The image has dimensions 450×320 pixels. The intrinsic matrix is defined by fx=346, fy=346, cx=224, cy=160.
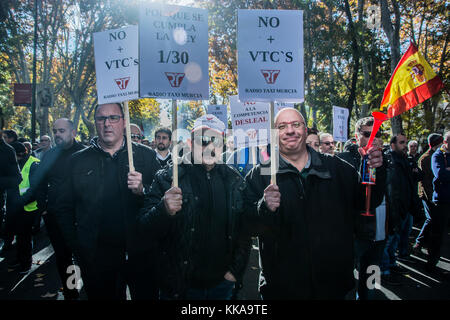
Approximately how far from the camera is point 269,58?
290 cm

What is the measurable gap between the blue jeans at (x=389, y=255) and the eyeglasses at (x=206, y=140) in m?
3.67

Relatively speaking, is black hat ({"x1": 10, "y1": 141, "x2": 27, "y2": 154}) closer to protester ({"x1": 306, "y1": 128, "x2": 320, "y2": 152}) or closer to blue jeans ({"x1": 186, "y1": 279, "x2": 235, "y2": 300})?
blue jeans ({"x1": 186, "y1": 279, "x2": 235, "y2": 300})

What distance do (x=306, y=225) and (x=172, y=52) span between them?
5.93 feet

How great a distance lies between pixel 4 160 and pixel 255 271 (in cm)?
409

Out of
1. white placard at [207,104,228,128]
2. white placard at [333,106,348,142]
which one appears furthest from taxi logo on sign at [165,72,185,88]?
white placard at [333,106,348,142]

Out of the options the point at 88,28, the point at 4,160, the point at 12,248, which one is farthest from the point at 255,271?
the point at 88,28

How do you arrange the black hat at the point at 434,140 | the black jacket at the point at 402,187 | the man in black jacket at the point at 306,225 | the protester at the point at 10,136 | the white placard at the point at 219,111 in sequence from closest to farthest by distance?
the man in black jacket at the point at 306,225 → the black jacket at the point at 402,187 → the black hat at the point at 434,140 → the protester at the point at 10,136 → the white placard at the point at 219,111

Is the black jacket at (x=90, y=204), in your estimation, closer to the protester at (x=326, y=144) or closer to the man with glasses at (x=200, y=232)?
the man with glasses at (x=200, y=232)

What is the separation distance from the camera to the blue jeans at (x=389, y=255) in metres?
5.37

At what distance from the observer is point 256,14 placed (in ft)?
9.45

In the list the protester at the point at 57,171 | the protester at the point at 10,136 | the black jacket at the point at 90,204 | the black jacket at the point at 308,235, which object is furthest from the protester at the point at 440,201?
the protester at the point at 10,136

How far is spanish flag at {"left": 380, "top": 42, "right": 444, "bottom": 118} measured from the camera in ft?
10.1

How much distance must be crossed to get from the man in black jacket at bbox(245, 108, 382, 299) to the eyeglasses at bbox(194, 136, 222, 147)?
56cm

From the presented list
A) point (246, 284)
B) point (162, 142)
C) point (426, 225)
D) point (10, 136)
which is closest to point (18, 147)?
point (10, 136)
